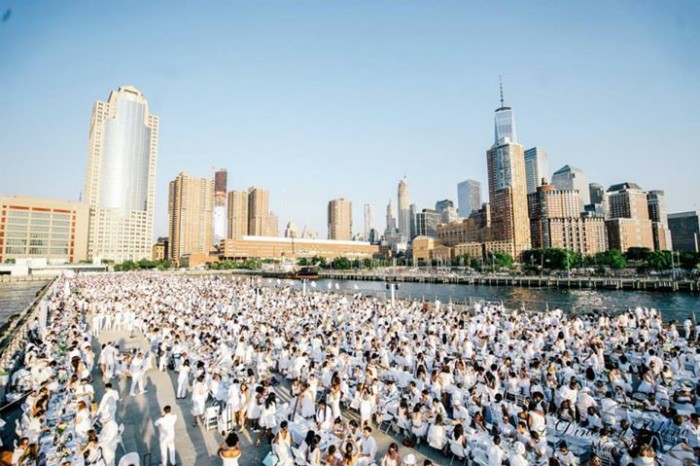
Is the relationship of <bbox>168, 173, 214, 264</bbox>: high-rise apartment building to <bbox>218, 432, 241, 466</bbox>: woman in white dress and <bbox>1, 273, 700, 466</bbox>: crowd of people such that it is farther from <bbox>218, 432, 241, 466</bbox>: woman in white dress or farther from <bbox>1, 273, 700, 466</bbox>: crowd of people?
<bbox>218, 432, 241, 466</bbox>: woman in white dress

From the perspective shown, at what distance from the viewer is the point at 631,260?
124 m

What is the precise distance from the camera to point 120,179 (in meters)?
157

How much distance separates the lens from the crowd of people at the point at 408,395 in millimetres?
7055

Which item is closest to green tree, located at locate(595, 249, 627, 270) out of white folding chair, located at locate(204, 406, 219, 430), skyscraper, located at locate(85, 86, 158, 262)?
white folding chair, located at locate(204, 406, 219, 430)

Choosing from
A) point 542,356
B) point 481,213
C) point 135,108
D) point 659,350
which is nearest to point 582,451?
point 542,356

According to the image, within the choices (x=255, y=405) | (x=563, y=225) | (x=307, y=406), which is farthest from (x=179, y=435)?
(x=563, y=225)

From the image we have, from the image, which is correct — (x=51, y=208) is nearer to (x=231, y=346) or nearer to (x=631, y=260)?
(x=231, y=346)

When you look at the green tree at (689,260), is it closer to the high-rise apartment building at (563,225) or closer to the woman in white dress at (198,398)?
the high-rise apartment building at (563,225)

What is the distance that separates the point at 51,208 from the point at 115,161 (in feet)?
163

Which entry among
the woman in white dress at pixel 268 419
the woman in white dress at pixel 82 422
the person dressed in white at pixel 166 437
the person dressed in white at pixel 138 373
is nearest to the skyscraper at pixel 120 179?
the person dressed in white at pixel 138 373

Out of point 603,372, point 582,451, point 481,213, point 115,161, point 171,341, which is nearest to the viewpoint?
point 582,451

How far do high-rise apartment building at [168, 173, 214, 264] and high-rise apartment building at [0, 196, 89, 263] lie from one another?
58.4 metres

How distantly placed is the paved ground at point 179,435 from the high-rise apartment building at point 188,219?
178311mm

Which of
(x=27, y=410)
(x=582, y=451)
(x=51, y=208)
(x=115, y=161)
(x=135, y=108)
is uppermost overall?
(x=135, y=108)
